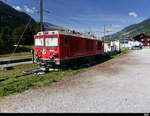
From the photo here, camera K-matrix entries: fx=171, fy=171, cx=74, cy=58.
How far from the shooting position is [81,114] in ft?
16.5

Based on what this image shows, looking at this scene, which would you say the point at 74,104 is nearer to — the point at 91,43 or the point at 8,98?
the point at 8,98

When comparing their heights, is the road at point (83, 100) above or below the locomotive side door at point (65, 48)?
below

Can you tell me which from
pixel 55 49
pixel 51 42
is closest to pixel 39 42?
pixel 51 42

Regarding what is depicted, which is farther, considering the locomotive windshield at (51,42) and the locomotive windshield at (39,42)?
the locomotive windshield at (39,42)

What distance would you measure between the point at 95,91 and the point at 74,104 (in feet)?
6.34

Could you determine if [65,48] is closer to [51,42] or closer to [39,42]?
[51,42]

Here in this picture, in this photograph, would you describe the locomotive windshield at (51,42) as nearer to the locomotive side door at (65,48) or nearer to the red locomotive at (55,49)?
the red locomotive at (55,49)

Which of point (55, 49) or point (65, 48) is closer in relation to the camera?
point (55, 49)

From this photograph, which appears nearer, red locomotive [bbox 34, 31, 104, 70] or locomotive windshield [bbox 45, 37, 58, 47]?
red locomotive [bbox 34, 31, 104, 70]

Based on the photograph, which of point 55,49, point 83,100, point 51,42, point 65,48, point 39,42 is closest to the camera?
point 83,100

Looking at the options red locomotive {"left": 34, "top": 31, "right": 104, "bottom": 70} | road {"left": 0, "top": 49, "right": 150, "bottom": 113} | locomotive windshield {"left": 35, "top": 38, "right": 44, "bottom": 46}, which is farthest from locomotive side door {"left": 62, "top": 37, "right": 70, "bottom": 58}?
road {"left": 0, "top": 49, "right": 150, "bottom": 113}

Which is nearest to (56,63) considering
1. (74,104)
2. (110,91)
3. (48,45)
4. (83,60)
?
(48,45)

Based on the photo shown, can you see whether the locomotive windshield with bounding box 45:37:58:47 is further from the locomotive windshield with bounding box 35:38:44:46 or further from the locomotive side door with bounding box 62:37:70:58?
the locomotive side door with bounding box 62:37:70:58

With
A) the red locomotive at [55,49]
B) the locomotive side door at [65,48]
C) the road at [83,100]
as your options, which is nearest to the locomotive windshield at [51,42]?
the red locomotive at [55,49]
